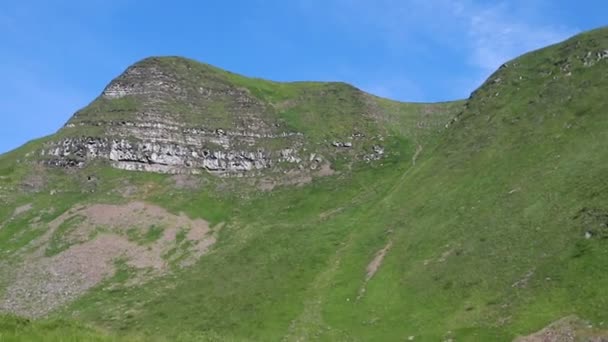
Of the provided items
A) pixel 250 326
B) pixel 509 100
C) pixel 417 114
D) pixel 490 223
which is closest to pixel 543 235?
pixel 490 223

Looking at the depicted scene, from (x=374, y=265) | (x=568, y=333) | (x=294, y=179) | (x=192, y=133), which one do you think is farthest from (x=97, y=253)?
(x=568, y=333)

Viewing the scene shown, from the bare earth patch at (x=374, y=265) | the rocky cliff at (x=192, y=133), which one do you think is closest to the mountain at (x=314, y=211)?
the bare earth patch at (x=374, y=265)

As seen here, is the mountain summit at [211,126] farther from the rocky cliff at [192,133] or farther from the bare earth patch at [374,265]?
the bare earth patch at [374,265]

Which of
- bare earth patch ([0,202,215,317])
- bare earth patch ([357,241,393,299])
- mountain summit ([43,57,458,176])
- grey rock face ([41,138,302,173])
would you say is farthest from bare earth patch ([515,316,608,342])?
grey rock face ([41,138,302,173])

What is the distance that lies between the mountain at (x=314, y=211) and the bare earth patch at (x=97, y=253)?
1.20 ft

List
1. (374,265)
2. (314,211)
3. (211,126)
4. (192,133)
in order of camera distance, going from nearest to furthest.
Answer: (374,265) < (314,211) < (192,133) < (211,126)

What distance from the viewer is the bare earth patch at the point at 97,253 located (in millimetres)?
86125

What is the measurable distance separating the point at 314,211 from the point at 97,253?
40.1 m

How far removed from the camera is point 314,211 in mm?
109312

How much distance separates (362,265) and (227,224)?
3733cm

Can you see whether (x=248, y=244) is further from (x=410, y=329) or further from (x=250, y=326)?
(x=410, y=329)

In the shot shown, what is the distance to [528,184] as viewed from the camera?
79250 mm

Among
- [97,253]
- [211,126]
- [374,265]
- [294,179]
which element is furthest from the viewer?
[211,126]

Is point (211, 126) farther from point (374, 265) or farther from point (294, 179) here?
point (374, 265)
